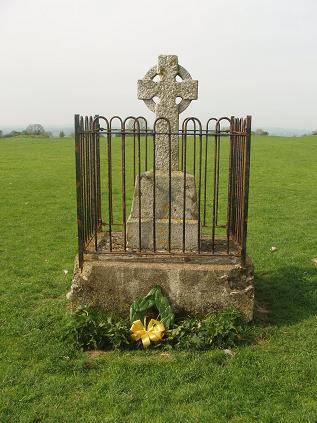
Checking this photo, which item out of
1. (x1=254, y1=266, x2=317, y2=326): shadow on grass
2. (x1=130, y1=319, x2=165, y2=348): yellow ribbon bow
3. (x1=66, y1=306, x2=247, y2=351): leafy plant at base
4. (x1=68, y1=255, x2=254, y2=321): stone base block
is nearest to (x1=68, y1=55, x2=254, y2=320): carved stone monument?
(x1=68, y1=255, x2=254, y2=321): stone base block

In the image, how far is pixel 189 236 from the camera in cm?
654


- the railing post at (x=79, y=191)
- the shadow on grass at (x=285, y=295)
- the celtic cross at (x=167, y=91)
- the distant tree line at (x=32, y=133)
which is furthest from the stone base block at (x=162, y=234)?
the distant tree line at (x=32, y=133)

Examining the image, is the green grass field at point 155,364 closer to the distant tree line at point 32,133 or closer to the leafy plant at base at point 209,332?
the leafy plant at base at point 209,332

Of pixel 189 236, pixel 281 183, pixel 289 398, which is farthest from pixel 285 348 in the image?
pixel 281 183

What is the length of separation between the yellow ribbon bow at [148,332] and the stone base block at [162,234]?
1.12 metres

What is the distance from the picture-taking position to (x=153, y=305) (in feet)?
19.8

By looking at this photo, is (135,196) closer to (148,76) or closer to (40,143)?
(148,76)

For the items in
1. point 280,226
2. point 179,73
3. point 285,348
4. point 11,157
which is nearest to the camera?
point 285,348

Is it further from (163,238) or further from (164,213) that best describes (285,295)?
(164,213)

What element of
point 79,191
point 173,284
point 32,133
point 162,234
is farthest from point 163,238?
point 32,133

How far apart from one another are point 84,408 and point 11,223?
8.77 meters

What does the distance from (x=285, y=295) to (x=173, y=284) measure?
6.93 ft

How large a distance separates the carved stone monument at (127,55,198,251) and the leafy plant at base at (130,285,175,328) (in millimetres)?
789

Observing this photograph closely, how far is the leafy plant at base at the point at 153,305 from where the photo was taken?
5977mm
